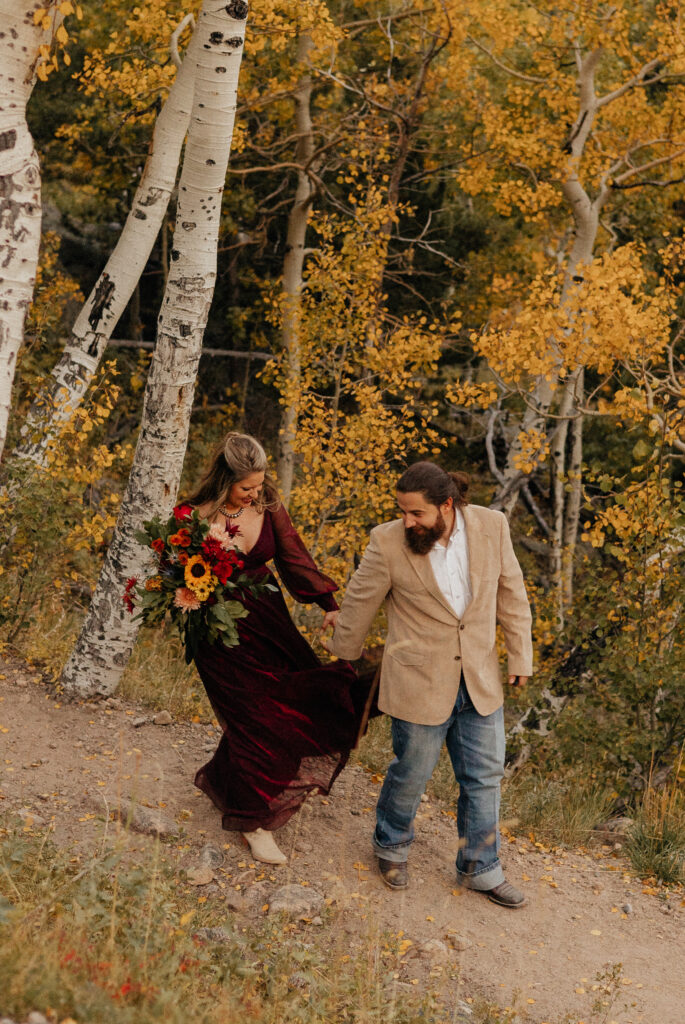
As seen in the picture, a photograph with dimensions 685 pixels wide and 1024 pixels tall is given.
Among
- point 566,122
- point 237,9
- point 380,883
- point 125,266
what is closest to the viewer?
point 380,883

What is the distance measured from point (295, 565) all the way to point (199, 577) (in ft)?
1.96

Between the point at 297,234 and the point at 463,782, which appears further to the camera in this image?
the point at 297,234

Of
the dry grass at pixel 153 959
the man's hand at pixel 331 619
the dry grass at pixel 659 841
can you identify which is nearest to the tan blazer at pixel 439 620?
the man's hand at pixel 331 619

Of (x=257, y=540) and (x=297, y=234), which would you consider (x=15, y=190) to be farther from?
(x=297, y=234)

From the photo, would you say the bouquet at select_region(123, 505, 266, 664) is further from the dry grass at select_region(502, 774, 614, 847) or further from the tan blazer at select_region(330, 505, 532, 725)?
the dry grass at select_region(502, 774, 614, 847)

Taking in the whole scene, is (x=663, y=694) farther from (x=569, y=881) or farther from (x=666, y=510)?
(x=569, y=881)

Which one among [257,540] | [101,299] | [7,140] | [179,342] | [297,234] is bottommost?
[257,540]

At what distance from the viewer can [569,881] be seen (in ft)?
16.2

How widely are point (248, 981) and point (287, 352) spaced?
8524 millimetres

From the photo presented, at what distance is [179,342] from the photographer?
5.40 metres

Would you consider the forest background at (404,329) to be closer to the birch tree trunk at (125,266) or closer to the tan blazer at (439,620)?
the birch tree trunk at (125,266)

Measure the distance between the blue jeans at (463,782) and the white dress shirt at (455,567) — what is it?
0.42 metres

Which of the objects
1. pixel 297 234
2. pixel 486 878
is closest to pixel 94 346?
pixel 486 878

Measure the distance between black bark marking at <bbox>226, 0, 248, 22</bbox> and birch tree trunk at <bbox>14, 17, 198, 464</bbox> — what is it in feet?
5.85
